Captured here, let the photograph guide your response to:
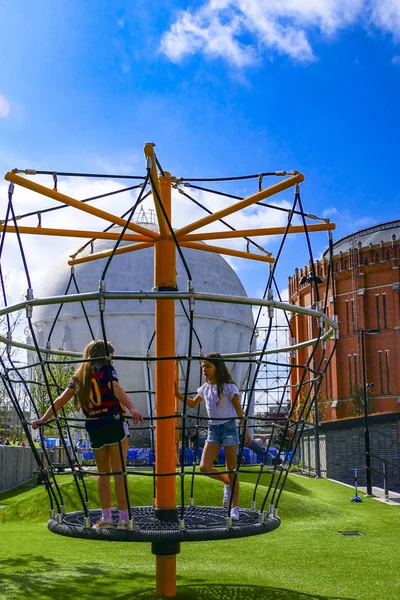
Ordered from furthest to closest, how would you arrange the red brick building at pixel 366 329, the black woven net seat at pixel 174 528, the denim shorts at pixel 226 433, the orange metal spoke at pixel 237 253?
1. the red brick building at pixel 366 329
2. the orange metal spoke at pixel 237 253
3. the denim shorts at pixel 226 433
4. the black woven net seat at pixel 174 528

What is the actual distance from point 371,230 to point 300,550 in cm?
5501

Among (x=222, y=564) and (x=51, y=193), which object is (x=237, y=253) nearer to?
(x=51, y=193)

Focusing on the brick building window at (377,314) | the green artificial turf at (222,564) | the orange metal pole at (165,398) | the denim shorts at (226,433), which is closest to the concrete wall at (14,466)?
the green artificial turf at (222,564)

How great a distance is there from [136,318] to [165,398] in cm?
2544

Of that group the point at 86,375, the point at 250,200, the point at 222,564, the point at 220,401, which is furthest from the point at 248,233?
the point at 222,564

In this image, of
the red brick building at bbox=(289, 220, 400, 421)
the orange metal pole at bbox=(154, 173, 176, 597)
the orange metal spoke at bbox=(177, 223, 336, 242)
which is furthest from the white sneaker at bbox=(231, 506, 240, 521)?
the red brick building at bbox=(289, 220, 400, 421)

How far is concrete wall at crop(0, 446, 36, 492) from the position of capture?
18.9 meters

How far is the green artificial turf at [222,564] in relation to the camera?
595cm

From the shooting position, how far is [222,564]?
295 inches

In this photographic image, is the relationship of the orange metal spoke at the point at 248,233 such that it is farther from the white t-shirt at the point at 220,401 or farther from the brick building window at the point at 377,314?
the brick building window at the point at 377,314

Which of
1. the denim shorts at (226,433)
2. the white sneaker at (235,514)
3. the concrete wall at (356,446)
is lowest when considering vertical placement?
the concrete wall at (356,446)

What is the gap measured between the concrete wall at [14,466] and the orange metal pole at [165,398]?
14.3 m

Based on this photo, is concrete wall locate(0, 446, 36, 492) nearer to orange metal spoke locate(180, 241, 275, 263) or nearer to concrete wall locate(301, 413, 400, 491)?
concrete wall locate(301, 413, 400, 491)

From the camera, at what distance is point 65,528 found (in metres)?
4.48
